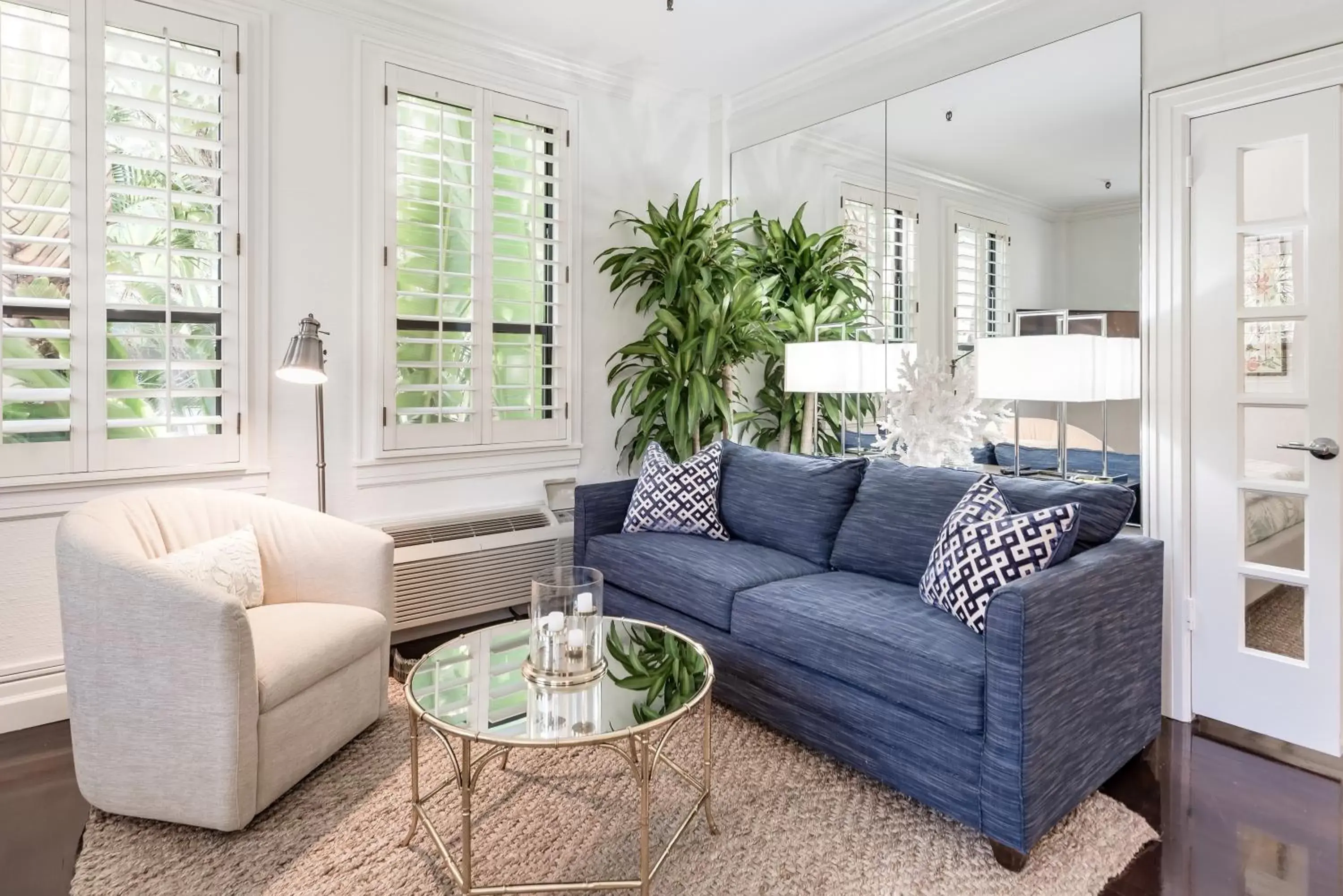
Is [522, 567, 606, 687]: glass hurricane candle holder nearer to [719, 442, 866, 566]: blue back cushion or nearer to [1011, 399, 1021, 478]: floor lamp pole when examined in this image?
[719, 442, 866, 566]: blue back cushion

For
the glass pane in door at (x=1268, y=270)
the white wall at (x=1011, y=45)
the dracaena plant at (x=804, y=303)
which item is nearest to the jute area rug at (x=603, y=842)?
the glass pane in door at (x=1268, y=270)

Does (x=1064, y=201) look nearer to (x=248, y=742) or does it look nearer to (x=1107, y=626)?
(x=1107, y=626)

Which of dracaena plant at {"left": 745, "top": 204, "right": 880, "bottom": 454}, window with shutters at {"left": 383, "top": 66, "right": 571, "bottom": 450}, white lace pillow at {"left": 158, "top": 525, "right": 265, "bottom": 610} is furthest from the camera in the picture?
dracaena plant at {"left": 745, "top": 204, "right": 880, "bottom": 454}

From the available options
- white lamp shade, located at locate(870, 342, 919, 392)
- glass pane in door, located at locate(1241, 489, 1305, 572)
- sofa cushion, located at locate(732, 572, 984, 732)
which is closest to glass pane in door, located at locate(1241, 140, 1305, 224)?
glass pane in door, located at locate(1241, 489, 1305, 572)

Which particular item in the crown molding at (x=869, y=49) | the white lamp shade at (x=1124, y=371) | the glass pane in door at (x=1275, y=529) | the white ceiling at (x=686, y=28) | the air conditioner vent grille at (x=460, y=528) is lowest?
the air conditioner vent grille at (x=460, y=528)

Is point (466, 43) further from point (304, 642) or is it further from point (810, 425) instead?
point (304, 642)

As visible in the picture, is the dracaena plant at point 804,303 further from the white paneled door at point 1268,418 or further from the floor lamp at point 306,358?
the floor lamp at point 306,358

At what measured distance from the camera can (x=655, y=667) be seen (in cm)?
192

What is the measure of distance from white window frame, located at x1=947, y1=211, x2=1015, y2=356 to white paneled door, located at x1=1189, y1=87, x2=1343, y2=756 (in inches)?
24.5

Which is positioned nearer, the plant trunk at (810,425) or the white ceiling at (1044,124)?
the white ceiling at (1044,124)

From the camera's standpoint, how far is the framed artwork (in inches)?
93.5

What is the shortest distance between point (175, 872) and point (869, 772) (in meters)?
1.71

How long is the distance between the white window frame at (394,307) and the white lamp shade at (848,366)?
1122mm

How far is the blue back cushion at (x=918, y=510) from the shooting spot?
2.25 m
